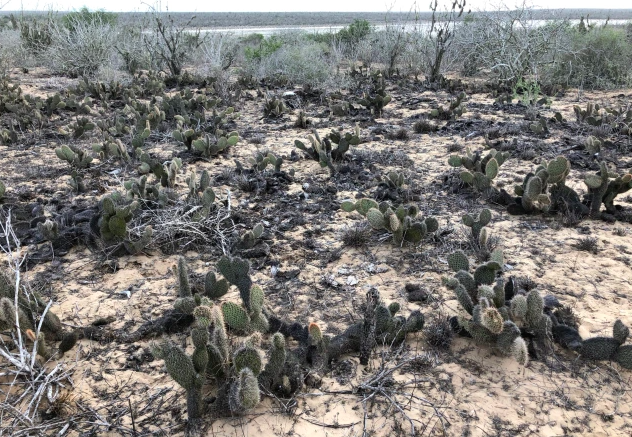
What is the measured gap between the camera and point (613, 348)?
101 inches

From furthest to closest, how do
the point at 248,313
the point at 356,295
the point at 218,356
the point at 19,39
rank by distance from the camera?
the point at 19,39
the point at 356,295
the point at 248,313
the point at 218,356

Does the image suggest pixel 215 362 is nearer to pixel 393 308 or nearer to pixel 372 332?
pixel 372 332

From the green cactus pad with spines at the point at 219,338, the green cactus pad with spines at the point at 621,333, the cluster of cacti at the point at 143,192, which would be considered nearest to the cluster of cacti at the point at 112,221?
the cluster of cacti at the point at 143,192

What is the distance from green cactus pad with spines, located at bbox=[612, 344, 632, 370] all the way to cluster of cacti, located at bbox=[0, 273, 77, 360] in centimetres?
296

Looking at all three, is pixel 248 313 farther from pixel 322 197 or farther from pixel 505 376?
pixel 322 197

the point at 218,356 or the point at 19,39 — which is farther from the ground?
the point at 19,39

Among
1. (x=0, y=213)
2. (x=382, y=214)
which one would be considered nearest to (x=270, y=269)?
(x=382, y=214)

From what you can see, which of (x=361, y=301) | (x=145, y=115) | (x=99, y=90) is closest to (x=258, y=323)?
(x=361, y=301)

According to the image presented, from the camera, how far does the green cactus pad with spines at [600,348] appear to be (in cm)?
257

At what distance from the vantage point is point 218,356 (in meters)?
2.46

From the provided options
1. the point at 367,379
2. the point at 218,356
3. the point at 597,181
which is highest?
the point at 597,181

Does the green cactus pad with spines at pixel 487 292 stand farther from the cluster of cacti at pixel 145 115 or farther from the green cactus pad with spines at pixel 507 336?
the cluster of cacti at pixel 145 115

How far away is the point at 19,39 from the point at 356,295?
1700cm

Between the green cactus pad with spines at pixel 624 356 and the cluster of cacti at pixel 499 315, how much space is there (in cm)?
34
